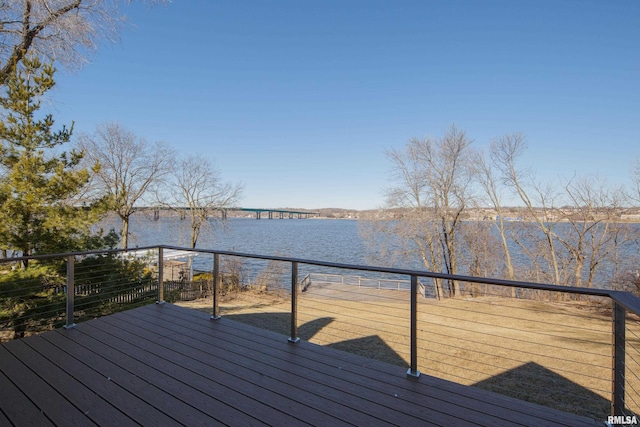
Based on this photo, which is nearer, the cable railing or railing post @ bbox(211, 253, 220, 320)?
the cable railing

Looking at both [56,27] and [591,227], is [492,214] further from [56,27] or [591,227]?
[56,27]

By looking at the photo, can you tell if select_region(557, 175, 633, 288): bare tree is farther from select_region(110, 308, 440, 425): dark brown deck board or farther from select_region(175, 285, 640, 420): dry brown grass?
select_region(110, 308, 440, 425): dark brown deck board

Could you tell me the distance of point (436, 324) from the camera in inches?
175

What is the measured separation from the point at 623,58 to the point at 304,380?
1473 cm

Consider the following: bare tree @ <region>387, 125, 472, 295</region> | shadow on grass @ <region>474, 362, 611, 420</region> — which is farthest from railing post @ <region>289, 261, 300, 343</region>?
bare tree @ <region>387, 125, 472, 295</region>

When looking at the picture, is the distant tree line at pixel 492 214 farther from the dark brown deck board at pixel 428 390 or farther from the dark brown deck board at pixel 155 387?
the dark brown deck board at pixel 155 387

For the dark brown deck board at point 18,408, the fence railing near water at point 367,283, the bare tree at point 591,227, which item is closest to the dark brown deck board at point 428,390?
the dark brown deck board at point 18,408

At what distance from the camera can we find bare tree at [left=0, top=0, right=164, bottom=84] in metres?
5.05

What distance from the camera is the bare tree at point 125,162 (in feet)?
49.3

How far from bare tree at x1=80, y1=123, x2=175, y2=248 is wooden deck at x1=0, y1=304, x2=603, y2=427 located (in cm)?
1385

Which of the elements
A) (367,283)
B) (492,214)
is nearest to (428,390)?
(492,214)

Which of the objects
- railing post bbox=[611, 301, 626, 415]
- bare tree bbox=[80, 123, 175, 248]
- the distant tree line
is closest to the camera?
railing post bbox=[611, 301, 626, 415]

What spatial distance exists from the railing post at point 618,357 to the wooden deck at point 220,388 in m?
0.22

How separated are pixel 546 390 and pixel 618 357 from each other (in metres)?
4.26
